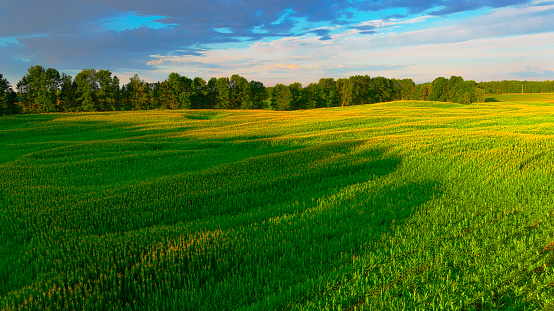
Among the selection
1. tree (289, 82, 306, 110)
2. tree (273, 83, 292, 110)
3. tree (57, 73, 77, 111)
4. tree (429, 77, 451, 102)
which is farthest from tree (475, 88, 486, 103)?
tree (57, 73, 77, 111)

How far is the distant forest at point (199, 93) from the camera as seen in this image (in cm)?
7881

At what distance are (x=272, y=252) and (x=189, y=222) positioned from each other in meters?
2.69

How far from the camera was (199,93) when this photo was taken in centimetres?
9725

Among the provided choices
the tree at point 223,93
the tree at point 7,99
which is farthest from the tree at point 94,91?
the tree at point 223,93

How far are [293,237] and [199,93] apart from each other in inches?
3798

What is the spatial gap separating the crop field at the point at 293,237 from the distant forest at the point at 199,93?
79.3 meters

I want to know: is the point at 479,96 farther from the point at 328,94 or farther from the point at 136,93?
the point at 136,93

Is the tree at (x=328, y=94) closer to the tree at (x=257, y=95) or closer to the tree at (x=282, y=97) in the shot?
the tree at (x=282, y=97)

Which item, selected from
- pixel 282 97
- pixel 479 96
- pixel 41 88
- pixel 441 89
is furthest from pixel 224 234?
pixel 441 89

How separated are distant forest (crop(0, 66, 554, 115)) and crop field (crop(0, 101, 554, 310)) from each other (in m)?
79.3

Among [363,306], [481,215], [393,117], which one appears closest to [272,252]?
[363,306]

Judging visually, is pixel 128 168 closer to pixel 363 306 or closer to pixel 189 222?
pixel 189 222

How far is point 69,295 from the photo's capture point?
14.7 feet

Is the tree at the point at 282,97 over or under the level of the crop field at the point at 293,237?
over
